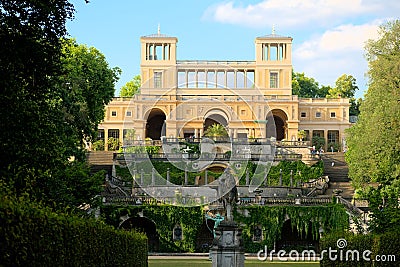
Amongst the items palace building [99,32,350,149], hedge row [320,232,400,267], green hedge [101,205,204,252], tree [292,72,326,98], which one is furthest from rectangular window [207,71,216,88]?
hedge row [320,232,400,267]

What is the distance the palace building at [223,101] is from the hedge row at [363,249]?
46688 mm

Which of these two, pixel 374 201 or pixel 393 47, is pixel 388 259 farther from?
pixel 393 47

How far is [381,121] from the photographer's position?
133 feet

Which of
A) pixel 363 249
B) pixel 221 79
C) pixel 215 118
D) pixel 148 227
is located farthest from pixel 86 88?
pixel 221 79

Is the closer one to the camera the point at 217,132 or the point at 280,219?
the point at 280,219

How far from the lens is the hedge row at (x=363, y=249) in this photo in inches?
631

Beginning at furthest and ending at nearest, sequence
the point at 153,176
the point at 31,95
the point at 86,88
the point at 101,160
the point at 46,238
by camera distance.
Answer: the point at 101,160 < the point at 153,176 < the point at 86,88 < the point at 31,95 < the point at 46,238

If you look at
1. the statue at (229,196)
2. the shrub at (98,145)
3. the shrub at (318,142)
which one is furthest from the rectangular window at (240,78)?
the statue at (229,196)

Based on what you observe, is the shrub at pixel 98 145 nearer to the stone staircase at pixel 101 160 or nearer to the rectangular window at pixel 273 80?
the stone staircase at pixel 101 160

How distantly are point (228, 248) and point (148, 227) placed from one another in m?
19.0

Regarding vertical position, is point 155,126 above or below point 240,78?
below

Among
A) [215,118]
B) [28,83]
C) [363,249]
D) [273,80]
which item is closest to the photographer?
[363,249]

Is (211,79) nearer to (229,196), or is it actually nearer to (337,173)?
(337,173)

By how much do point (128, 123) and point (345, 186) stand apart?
84.2ft
